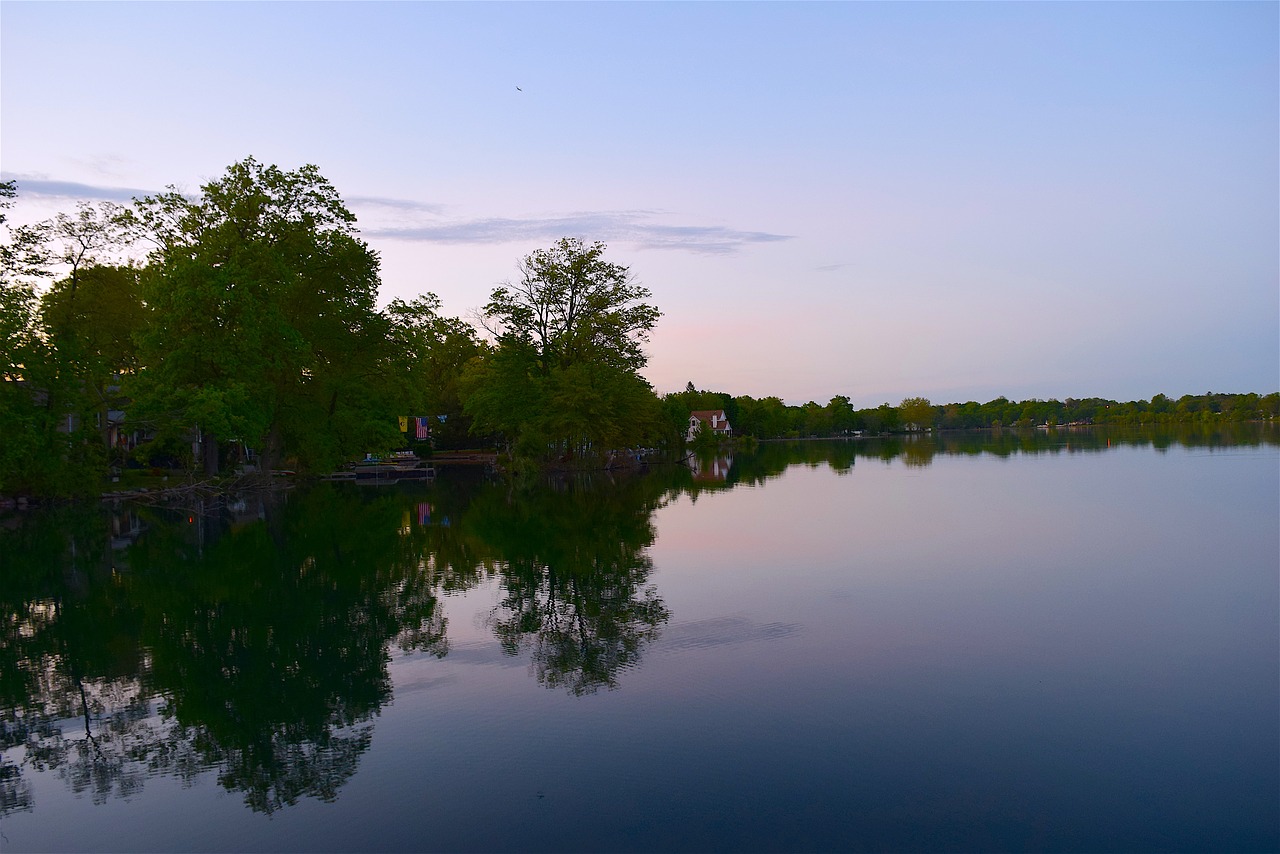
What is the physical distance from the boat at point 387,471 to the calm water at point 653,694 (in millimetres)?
30271

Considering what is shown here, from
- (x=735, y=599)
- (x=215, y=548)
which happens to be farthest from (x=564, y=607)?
(x=215, y=548)

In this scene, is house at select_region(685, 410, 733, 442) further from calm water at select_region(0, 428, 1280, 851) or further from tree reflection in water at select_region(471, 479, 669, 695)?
calm water at select_region(0, 428, 1280, 851)

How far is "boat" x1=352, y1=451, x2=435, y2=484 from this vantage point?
52.7m

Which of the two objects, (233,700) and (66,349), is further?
(66,349)

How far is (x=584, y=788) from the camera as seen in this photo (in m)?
7.63

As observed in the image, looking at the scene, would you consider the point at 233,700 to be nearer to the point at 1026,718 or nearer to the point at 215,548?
the point at 1026,718

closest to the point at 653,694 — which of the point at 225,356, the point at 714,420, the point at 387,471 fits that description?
the point at 225,356

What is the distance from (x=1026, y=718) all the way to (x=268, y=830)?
23.2 ft

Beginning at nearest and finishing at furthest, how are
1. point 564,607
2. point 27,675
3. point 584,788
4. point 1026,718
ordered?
1. point 584,788
2. point 1026,718
3. point 27,675
4. point 564,607

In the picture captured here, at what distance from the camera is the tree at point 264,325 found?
38.3 m

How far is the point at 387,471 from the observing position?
57.2 metres

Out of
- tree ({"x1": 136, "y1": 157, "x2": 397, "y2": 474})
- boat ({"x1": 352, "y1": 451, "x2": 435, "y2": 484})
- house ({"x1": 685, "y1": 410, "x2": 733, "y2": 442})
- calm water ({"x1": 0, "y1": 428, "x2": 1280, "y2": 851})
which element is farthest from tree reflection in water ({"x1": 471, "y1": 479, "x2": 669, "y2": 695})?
house ({"x1": 685, "y1": 410, "x2": 733, "y2": 442})

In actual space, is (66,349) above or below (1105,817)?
above

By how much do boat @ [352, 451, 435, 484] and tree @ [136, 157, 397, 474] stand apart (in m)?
3.63
